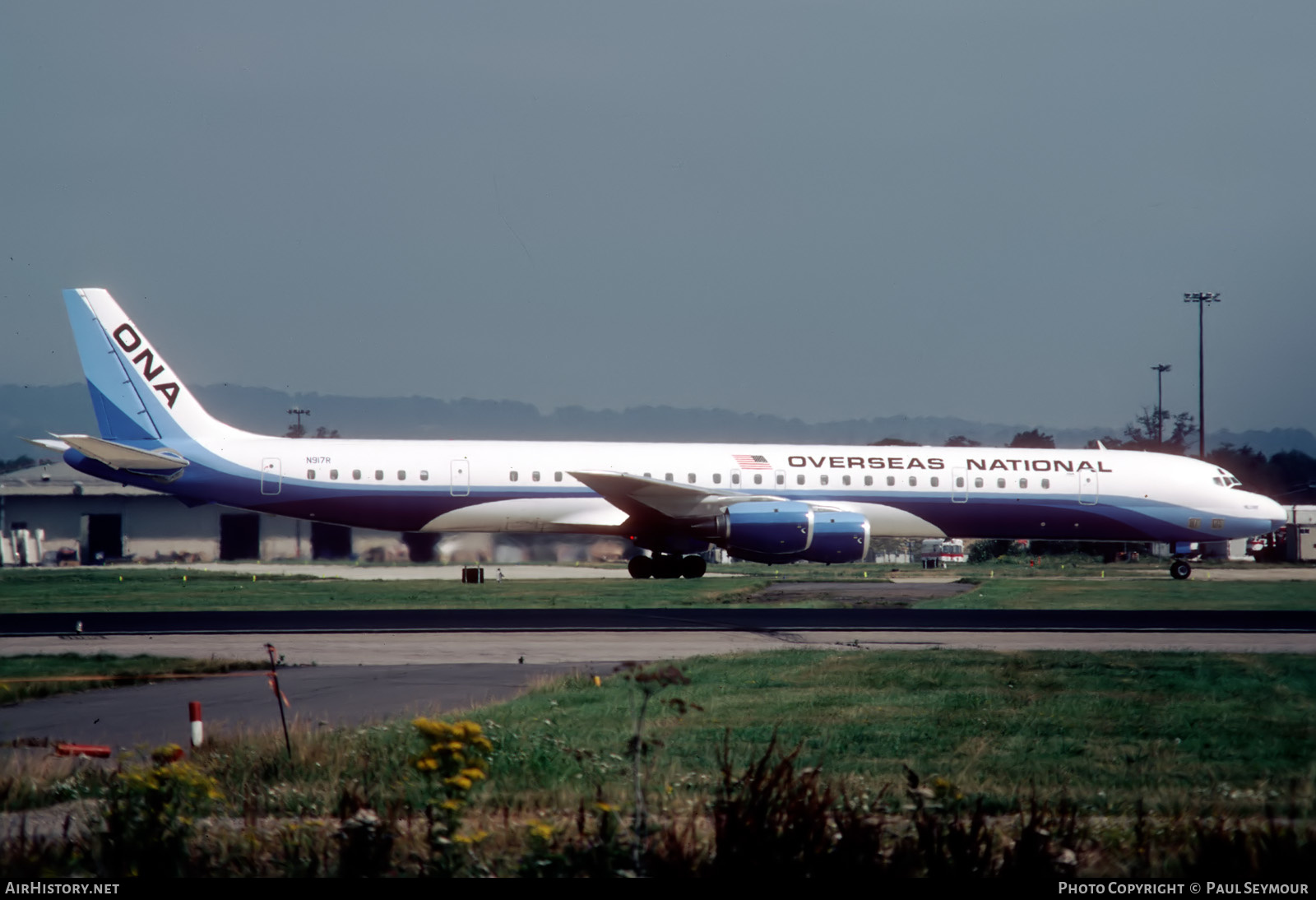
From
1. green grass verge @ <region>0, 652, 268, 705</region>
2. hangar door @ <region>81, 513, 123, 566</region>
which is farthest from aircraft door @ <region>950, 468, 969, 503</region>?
hangar door @ <region>81, 513, 123, 566</region>

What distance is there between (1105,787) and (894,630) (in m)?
12.4

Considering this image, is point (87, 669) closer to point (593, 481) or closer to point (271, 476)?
point (271, 476)

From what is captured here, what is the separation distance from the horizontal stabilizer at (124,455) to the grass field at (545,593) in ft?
11.5

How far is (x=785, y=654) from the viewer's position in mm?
17859

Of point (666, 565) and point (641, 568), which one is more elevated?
point (666, 565)

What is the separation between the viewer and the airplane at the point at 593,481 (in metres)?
31.2

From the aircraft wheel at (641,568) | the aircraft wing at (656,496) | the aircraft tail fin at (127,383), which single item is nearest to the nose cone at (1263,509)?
the aircraft wing at (656,496)

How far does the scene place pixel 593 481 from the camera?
32.1 m

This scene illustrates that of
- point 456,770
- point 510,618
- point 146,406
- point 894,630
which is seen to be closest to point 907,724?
point 456,770

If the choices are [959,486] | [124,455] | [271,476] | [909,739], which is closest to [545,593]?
[271,476]

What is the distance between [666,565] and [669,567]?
0.31 feet

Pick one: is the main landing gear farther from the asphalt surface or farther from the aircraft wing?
the asphalt surface

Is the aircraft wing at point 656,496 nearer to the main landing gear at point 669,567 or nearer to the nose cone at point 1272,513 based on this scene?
the main landing gear at point 669,567

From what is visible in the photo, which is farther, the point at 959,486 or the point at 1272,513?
the point at 1272,513
